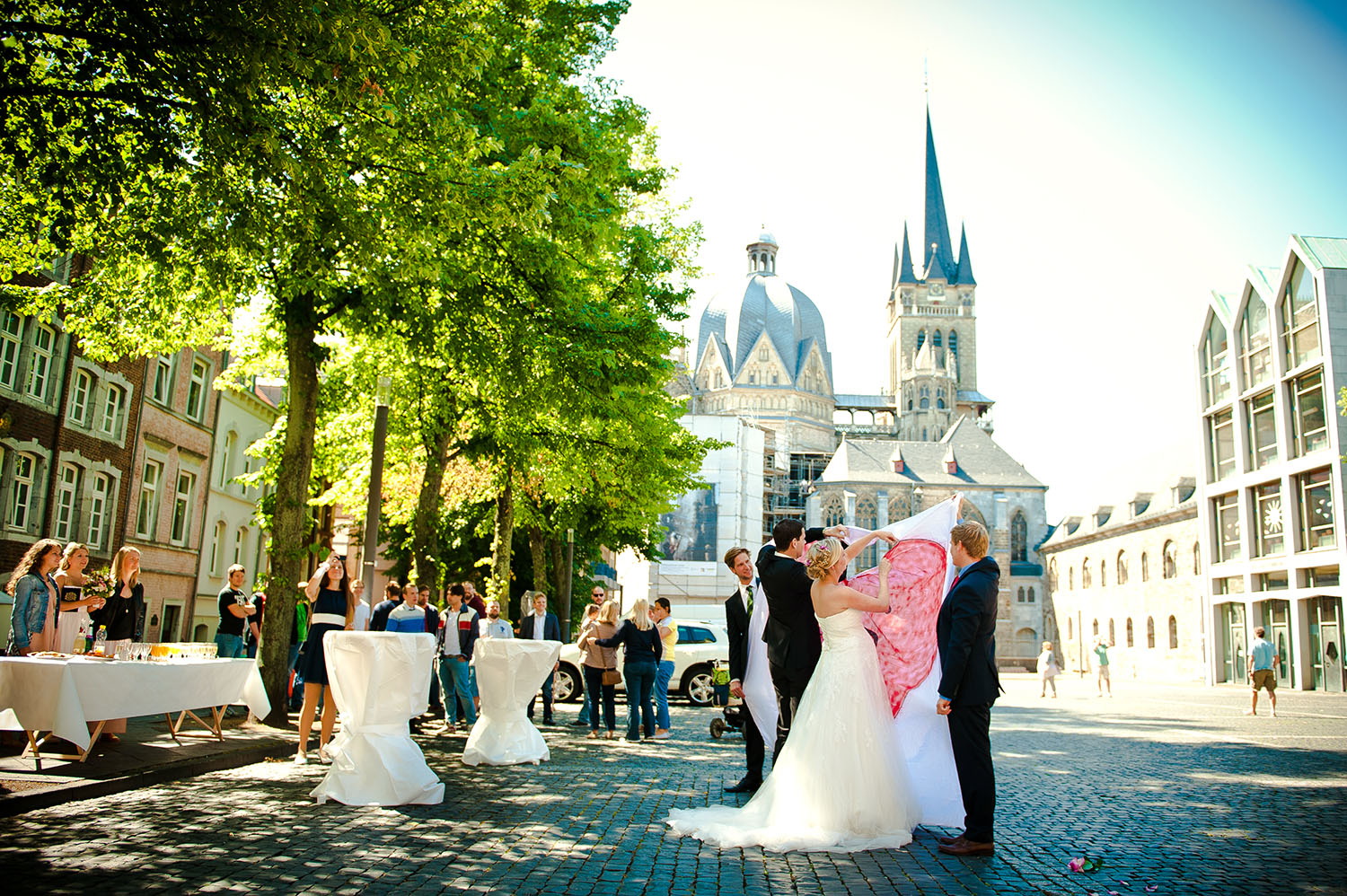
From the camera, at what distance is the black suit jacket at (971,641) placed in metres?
6.01

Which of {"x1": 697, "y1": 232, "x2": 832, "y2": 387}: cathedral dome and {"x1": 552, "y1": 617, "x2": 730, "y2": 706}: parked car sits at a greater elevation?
{"x1": 697, "y1": 232, "x2": 832, "y2": 387}: cathedral dome

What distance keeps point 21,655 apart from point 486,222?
5.76 meters

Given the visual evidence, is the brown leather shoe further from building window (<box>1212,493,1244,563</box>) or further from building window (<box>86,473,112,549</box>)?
building window (<box>1212,493,1244,563</box>)

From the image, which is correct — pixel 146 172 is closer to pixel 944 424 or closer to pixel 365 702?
pixel 365 702

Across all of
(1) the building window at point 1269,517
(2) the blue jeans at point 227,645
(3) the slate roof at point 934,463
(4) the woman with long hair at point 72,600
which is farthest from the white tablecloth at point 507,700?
(3) the slate roof at point 934,463

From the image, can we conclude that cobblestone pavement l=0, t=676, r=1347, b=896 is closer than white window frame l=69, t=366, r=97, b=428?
Yes

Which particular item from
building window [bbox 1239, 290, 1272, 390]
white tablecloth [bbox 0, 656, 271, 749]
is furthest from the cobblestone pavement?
building window [bbox 1239, 290, 1272, 390]

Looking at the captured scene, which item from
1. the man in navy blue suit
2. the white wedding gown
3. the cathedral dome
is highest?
the cathedral dome

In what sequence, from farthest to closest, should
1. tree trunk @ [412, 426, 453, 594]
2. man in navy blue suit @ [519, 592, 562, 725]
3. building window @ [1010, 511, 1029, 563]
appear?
building window @ [1010, 511, 1029, 563]
tree trunk @ [412, 426, 453, 594]
man in navy blue suit @ [519, 592, 562, 725]

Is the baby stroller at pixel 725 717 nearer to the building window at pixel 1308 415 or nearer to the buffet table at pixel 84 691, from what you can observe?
the buffet table at pixel 84 691

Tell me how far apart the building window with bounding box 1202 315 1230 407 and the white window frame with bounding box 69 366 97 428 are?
38.1m

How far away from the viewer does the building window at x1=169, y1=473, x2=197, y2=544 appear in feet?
87.8

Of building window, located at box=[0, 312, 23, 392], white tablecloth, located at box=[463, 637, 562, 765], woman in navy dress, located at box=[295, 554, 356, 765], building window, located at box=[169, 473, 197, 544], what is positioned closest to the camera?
woman in navy dress, located at box=[295, 554, 356, 765]

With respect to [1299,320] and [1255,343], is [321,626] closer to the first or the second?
[1299,320]
